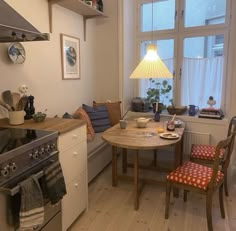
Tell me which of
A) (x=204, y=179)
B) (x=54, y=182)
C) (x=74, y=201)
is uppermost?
(x=54, y=182)

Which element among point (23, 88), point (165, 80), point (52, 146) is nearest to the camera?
point (52, 146)

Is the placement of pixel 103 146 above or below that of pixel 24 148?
below

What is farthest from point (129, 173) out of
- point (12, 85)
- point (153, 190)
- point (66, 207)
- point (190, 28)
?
point (190, 28)

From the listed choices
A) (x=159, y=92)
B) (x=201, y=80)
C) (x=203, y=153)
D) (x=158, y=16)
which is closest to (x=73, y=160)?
(x=203, y=153)

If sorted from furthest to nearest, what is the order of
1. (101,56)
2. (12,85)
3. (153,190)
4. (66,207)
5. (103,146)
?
1. (101,56)
2. (103,146)
3. (153,190)
4. (12,85)
5. (66,207)

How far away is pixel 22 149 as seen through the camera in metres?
1.47

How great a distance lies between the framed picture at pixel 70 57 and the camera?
9.91ft

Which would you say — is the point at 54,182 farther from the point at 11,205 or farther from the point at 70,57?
the point at 70,57

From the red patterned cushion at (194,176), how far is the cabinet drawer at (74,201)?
83 centimetres

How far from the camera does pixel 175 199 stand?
2639 mm

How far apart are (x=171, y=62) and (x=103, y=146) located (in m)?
1.68

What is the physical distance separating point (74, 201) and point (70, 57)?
1845mm

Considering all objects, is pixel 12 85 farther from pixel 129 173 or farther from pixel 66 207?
pixel 129 173

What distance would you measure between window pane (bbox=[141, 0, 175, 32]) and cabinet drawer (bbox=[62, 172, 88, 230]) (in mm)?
2596
